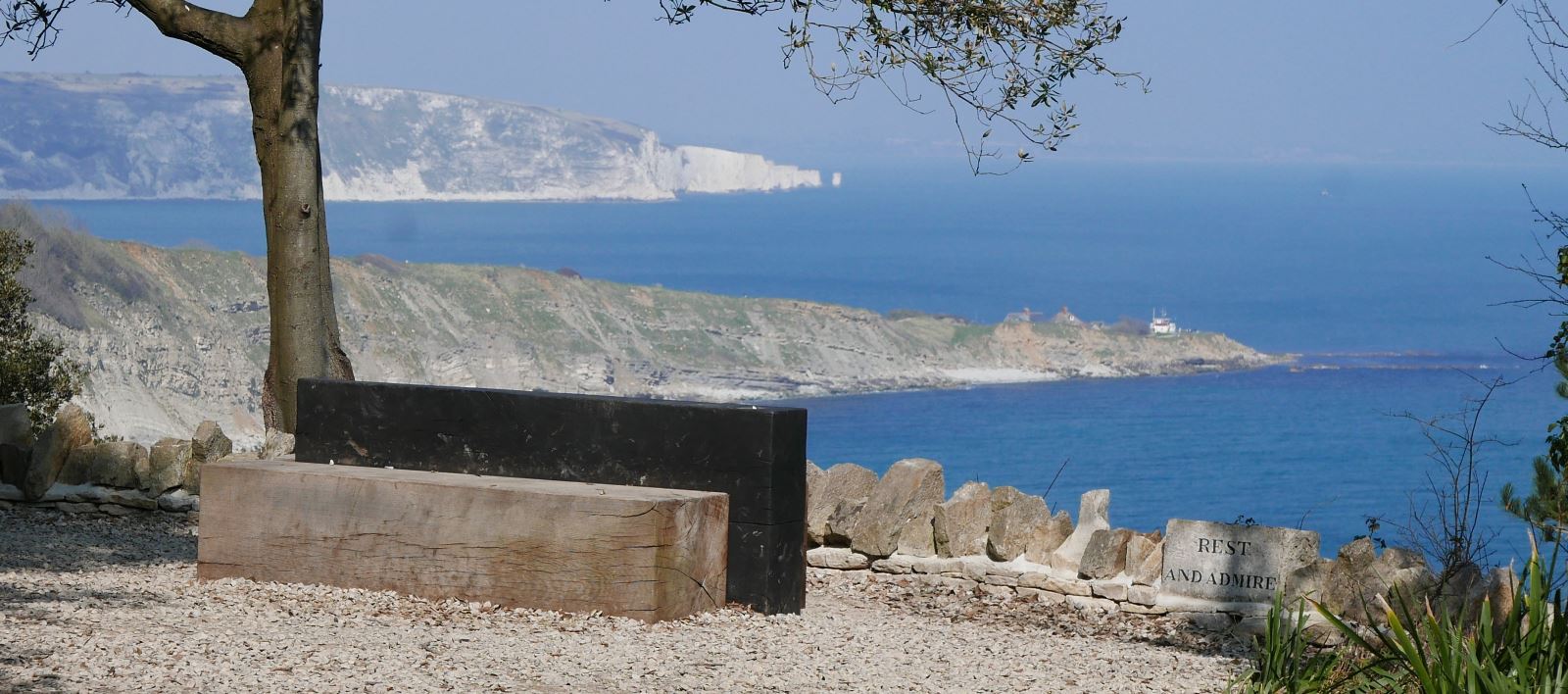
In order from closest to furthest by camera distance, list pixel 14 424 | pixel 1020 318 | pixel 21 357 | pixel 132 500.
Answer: pixel 132 500, pixel 14 424, pixel 21 357, pixel 1020 318

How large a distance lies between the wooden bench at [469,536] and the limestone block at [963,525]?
2042 millimetres

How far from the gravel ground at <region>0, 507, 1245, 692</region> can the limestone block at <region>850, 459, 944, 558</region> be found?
2.15 feet

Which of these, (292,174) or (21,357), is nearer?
(292,174)

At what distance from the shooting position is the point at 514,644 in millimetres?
5883

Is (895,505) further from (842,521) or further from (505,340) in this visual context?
(505,340)

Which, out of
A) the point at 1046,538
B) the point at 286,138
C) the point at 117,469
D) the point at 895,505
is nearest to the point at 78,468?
the point at 117,469

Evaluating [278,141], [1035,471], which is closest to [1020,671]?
[278,141]

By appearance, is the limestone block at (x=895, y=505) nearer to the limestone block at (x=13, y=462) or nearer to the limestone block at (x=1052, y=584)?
the limestone block at (x=1052, y=584)

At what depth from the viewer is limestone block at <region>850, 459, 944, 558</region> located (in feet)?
27.8

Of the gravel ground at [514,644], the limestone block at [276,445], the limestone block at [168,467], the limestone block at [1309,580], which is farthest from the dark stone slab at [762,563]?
the limestone block at [168,467]

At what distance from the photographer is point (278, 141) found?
9000 mm

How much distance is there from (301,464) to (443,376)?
10157 cm

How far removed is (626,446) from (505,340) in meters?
107

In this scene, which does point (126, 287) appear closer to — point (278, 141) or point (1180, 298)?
point (278, 141)
